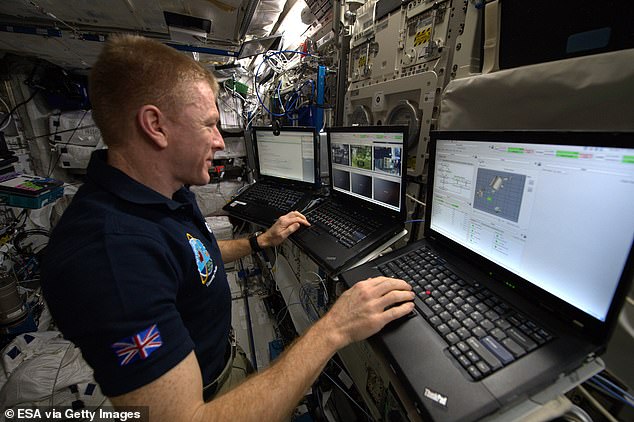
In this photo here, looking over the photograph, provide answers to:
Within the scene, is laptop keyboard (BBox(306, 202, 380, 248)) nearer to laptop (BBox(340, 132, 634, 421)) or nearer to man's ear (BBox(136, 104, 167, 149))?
laptop (BBox(340, 132, 634, 421))

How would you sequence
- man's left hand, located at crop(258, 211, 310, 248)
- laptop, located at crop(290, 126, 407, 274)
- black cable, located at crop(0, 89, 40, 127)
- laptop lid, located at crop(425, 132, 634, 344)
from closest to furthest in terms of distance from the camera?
laptop lid, located at crop(425, 132, 634, 344) < laptop, located at crop(290, 126, 407, 274) < man's left hand, located at crop(258, 211, 310, 248) < black cable, located at crop(0, 89, 40, 127)

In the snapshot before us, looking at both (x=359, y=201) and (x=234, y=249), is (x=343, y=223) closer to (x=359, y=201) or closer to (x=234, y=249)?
(x=359, y=201)

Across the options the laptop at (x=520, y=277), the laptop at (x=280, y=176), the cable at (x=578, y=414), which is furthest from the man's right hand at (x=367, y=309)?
the laptop at (x=280, y=176)

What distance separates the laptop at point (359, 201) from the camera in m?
0.83

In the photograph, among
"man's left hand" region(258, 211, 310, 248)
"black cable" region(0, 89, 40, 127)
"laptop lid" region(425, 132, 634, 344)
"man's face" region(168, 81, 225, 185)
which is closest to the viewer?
"laptop lid" region(425, 132, 634, 344)

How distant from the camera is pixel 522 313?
47cm

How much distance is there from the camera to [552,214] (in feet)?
1.46

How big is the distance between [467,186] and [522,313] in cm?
30

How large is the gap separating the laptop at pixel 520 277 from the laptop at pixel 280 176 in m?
0.87

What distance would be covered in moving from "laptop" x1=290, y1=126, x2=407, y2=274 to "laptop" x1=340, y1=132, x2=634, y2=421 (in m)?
0.23

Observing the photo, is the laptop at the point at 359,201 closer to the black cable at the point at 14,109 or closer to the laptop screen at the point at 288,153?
the laptop screen at the point at 288,153

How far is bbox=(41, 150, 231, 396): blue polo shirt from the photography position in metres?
0.42

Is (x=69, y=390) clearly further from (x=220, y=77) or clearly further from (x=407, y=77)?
(x=220, y=77)

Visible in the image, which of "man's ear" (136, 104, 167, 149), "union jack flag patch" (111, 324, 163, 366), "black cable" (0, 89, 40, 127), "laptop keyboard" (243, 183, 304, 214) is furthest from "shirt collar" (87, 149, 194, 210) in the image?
"black cable" (0, 89, 40, 127)
